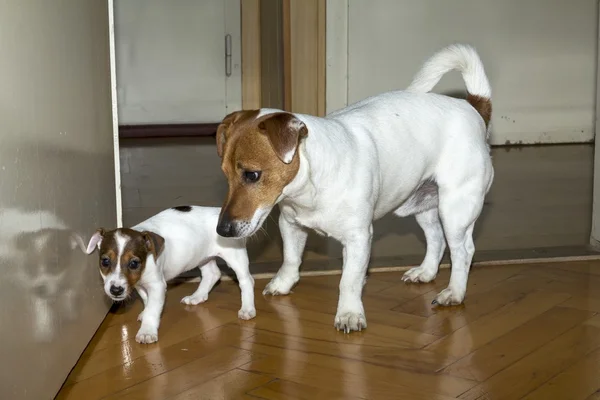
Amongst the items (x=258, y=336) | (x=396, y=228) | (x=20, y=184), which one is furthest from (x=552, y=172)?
(x=20, y=184)

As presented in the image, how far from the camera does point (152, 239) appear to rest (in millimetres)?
2406

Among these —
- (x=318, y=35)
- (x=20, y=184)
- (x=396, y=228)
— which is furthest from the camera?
(x=318, y=35)

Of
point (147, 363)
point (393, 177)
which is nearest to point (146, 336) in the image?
point (147, 363)

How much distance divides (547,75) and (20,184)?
17.6 feet

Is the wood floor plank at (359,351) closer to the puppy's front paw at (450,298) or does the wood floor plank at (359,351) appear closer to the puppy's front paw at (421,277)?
the puppy's front paw at (450,298)

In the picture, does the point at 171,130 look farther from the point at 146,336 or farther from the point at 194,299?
the point at 146,336

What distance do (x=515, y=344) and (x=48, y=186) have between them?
4.18 feet

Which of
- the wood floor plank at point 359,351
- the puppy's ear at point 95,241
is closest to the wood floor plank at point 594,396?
the wood floor plank at point 359,351

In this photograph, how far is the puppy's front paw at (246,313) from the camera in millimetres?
2609

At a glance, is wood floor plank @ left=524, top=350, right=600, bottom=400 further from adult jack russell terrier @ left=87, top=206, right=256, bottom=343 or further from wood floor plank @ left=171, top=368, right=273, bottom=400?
adult jack russell terrier @ left=87, top=206, right=256, bottom=343

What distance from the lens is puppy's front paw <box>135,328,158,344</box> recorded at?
7.85 feet

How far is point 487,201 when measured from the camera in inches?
176

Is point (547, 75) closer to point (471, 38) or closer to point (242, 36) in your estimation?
point (471, 38)

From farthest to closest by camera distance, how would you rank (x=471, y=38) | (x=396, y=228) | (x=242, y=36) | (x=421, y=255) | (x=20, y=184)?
1. (x=242, y=36)
2. (x=471, y=38)
3. (x=396, y=228)
4. (x=421, y=255)
5. (x=20, y=184)
